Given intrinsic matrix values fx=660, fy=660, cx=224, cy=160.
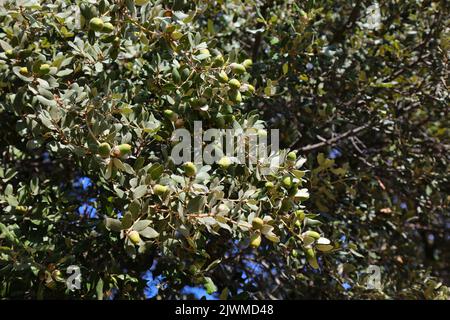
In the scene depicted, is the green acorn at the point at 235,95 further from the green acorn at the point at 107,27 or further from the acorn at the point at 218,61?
the green acorn at the point at 107,27

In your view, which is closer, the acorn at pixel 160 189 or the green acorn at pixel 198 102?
the acorn at pixel 160 189

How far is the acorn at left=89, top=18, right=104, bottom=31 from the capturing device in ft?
7.79

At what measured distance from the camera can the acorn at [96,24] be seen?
7.79 feet

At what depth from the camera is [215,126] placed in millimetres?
2559

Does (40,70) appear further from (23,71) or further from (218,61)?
(218,61)

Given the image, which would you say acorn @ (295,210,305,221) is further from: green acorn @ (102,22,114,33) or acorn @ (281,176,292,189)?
green acorn @ (102,22,114,33)

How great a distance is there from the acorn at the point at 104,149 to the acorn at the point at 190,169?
26 centimetres

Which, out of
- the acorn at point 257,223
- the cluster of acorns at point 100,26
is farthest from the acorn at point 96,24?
the acorn at point 257,223
